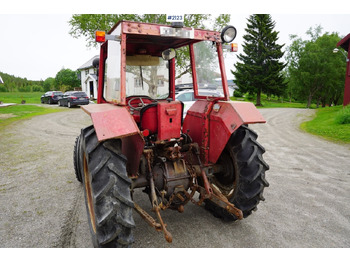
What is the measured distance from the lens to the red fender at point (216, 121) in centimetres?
292

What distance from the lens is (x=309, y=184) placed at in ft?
15.5

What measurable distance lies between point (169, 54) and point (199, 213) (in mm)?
2329

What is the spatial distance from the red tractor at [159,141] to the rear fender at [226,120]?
1 centimetres

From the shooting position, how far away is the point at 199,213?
354 cm

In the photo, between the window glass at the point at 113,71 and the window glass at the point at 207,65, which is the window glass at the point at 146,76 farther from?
the window glass at the point at 207,65

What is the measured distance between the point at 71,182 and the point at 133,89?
231 centimetres

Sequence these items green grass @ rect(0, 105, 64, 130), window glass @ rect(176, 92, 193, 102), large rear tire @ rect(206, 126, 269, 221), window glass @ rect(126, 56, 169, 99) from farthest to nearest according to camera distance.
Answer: green grass @ rect(0, 105, 64, 130) → window glass @ rect(176, 92, 193, 102) → window glass @ rect(126, 56, 169, 99) → large rear tire @ rect(206, 126, 269, 221)

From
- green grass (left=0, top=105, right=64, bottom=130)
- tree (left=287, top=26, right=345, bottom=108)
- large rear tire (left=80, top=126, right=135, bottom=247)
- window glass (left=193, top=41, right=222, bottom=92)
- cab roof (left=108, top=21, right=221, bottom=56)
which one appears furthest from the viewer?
tree (left=287, top=26, right=345, bottom=108)

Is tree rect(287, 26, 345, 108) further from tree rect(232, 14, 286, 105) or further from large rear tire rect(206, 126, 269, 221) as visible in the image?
large rear tire rect(206, 126, 269, 221)

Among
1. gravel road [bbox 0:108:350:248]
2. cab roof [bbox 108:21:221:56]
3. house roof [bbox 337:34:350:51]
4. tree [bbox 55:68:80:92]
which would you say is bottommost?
gravel road [bbox 0:108:350:248]

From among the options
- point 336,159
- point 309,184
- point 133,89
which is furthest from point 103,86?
point 336,159

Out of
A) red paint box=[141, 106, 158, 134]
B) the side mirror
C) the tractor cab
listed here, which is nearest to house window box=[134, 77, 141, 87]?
the tractor cab

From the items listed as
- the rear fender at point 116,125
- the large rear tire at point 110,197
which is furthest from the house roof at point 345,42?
the large rear tire at point 110,197

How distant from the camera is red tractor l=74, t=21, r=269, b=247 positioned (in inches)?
93.3
